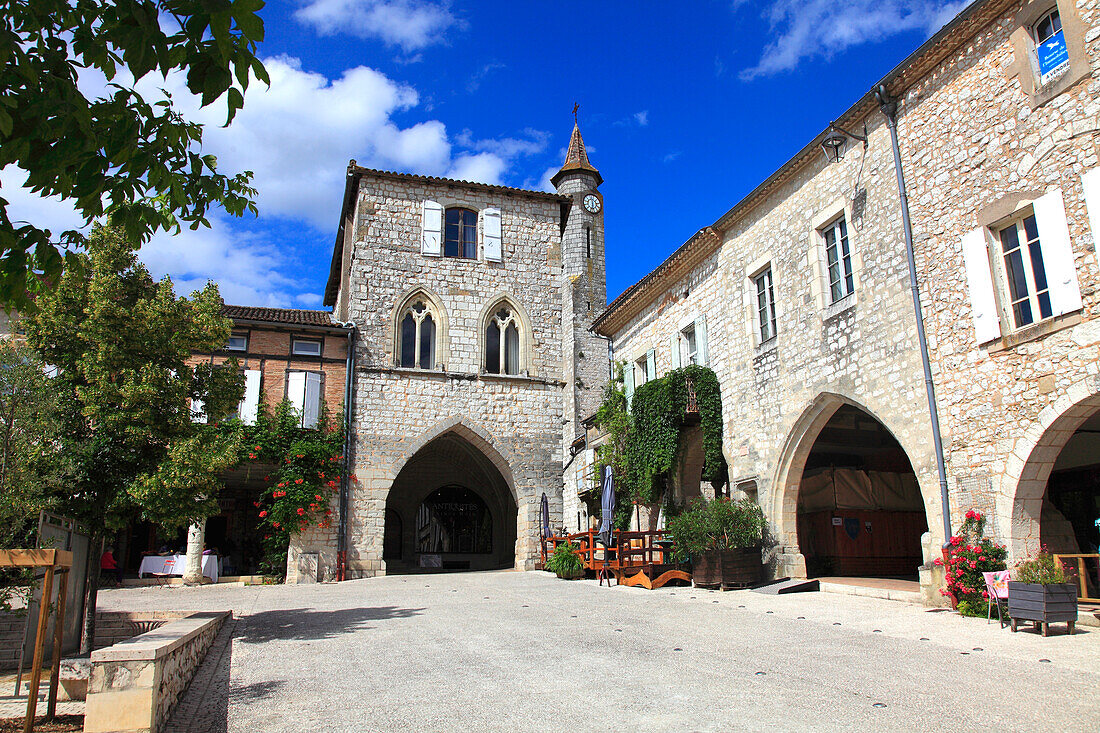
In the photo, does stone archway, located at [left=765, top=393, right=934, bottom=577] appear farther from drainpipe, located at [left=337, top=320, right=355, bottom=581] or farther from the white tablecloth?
the white tablecloth

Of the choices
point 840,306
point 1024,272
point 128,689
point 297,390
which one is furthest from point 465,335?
point 128,689

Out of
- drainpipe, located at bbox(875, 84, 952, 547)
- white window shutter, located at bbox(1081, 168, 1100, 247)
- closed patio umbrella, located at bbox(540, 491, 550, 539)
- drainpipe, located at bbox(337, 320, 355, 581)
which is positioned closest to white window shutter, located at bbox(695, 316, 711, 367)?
drainpipe, located at bbox(875, 84, 952, 547)

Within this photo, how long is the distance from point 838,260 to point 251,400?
13.1 metres

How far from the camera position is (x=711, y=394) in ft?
45.4

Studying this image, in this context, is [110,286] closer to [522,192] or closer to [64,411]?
[64,411]

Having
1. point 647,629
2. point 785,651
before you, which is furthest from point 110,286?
point 785,651

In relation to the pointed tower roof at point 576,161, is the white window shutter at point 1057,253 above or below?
below

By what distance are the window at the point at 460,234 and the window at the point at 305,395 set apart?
5.12 meters

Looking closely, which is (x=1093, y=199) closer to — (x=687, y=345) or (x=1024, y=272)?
(x=1024, y=272)

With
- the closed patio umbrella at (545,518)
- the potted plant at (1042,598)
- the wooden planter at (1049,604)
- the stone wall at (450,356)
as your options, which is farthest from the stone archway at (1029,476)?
the stone wall at (450,356)

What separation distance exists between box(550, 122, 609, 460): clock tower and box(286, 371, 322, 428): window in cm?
650

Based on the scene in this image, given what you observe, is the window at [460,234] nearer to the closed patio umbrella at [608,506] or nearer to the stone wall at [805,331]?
the stone wall at [805,331]

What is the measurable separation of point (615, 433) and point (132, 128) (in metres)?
14.1

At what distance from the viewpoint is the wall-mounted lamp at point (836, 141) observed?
35.2ft
